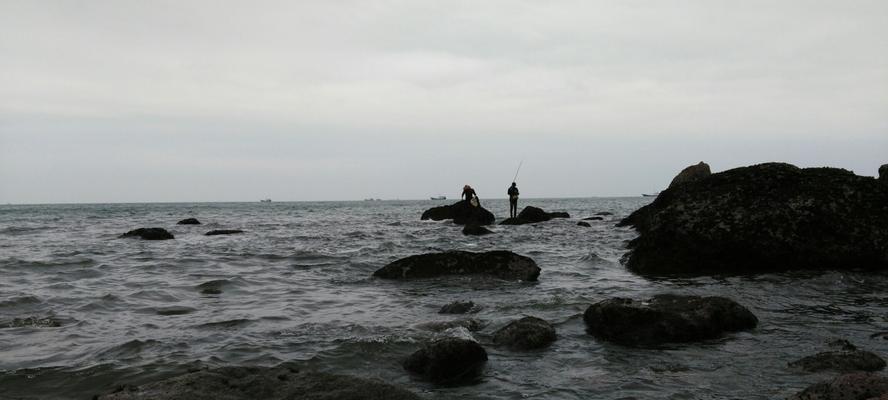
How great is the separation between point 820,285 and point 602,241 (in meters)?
10.2

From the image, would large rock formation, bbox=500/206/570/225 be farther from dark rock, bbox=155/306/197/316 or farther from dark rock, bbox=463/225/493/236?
dark rock, bbox=155/306/197/316

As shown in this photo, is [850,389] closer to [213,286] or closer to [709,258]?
[709,258]

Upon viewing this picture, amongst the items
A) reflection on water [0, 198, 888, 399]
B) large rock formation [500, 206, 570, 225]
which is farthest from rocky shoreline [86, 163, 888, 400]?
large rock formation [500, 206, 570, 225]

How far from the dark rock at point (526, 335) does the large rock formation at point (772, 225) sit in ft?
19.2

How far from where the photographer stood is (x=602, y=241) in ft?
63.9

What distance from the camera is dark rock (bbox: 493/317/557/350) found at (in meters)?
6.13

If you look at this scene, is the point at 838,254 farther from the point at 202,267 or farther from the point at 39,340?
the point at 202,267

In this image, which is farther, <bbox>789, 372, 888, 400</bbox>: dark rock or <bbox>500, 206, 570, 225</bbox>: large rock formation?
<bbox>500, 206, 570, 225</bbox>: large rock formation

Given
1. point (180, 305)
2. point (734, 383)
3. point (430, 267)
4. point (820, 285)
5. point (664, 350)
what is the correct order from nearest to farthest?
point (734, 383)
point (664, 350)
point (180, 305)
point (820, 285)
point (430, 267)

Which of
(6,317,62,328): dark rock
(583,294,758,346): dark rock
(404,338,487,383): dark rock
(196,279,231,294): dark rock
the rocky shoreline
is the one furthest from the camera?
(196,279,231,294): dark rock

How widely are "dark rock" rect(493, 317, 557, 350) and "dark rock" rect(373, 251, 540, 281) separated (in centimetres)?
429

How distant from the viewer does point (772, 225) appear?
10648 mm

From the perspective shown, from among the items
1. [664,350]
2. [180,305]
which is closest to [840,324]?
[664,350]

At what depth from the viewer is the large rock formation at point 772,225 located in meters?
10.3
